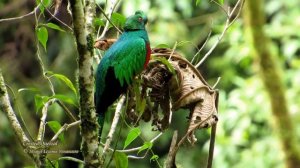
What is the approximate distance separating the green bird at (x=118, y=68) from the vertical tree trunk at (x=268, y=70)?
0.46 meters

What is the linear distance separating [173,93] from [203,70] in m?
6.18

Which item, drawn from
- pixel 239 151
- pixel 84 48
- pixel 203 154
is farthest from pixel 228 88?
pixel 84 48

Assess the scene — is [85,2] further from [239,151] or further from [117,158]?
[239,151]

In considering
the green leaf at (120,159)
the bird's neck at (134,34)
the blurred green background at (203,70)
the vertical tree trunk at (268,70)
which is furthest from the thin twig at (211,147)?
the blurred green background at (203,70)

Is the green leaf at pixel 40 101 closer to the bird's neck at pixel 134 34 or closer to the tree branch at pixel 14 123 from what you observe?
the tree branch at pixel 14 123

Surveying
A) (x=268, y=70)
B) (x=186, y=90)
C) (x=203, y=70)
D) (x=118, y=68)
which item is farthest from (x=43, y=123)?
(x=203, y=70)

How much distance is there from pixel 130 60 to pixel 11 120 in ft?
1.65

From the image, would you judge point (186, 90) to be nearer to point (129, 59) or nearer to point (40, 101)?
point (129, 59)

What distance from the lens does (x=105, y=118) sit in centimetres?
284

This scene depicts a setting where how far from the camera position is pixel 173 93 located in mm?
2699

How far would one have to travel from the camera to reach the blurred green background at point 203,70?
638 cm

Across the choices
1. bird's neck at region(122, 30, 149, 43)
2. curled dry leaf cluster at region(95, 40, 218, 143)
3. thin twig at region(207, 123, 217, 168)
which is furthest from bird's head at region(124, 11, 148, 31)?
thin twig at region(207, 123, 217, 168)

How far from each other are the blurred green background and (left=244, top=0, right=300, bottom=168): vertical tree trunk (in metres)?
2.84

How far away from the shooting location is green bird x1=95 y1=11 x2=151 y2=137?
274 cm
